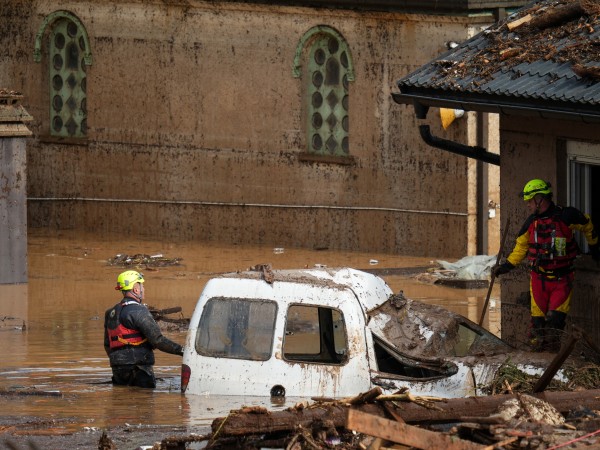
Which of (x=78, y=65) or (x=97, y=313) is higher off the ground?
(x=78, y=65)

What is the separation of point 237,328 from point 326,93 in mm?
13403

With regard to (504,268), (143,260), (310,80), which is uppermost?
(310,80)

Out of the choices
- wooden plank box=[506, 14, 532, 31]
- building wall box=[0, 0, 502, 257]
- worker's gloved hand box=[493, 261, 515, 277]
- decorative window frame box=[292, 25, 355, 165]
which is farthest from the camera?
decorative window frame box=[292, 25, 355, 165]

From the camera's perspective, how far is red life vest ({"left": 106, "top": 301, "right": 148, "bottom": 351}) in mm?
14219

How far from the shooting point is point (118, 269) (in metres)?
23.4

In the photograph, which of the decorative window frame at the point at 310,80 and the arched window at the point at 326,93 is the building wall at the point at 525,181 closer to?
the decorative window frame at the point at 310,80

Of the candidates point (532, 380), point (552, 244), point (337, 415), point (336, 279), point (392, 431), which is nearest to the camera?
point (392, 431)

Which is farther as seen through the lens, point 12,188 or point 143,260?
point 143,260

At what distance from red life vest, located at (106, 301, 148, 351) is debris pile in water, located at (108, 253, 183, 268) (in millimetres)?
9231

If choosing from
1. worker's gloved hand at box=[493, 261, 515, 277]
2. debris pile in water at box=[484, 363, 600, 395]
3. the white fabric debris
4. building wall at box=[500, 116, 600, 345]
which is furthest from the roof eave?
the white fabric debris

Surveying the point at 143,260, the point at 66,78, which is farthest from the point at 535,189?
the point at 66,78

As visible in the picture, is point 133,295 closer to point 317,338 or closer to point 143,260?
point 317,338

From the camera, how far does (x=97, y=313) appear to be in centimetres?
1997

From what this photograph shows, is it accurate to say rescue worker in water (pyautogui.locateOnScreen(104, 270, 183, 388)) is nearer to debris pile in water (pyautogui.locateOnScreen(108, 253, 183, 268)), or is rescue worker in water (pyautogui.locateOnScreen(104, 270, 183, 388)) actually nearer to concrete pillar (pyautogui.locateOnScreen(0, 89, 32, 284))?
concrete pillar (pyautogui.locateOnScreen(0, 89, 32, 284))
